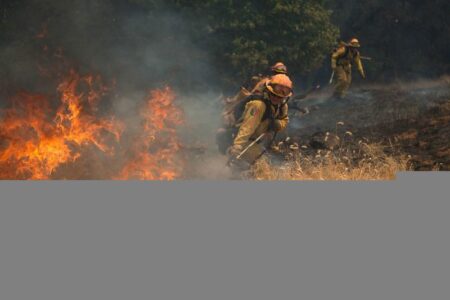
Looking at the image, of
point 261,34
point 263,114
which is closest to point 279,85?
point 263,114

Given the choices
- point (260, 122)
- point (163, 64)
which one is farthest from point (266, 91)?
point (163, 64)

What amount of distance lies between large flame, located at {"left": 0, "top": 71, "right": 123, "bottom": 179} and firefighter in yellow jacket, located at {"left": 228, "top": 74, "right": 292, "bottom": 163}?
2685mm

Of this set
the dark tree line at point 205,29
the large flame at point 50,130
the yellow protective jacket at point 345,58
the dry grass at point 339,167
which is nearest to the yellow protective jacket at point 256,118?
the dry grass at point 339,167

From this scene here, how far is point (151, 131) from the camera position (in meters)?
11.6

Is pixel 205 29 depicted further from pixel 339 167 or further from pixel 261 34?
pixel 339 167

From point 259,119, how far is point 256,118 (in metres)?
0.06

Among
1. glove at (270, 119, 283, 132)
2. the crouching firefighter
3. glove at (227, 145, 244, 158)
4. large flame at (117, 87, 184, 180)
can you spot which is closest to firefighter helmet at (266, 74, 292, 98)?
the crouching firefighter

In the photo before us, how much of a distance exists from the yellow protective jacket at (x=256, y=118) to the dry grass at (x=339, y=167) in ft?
1.78

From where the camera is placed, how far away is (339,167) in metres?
10.2

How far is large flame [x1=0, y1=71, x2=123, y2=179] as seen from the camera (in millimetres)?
10367

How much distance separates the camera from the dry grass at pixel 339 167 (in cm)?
952

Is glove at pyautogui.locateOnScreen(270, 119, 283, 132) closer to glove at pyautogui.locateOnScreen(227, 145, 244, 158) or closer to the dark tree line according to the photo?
glove at pyautogui.locateOnScreen(227, 145, 244, 158)

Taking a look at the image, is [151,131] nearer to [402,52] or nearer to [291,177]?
[291,177]

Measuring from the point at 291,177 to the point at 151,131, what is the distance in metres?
2.98
